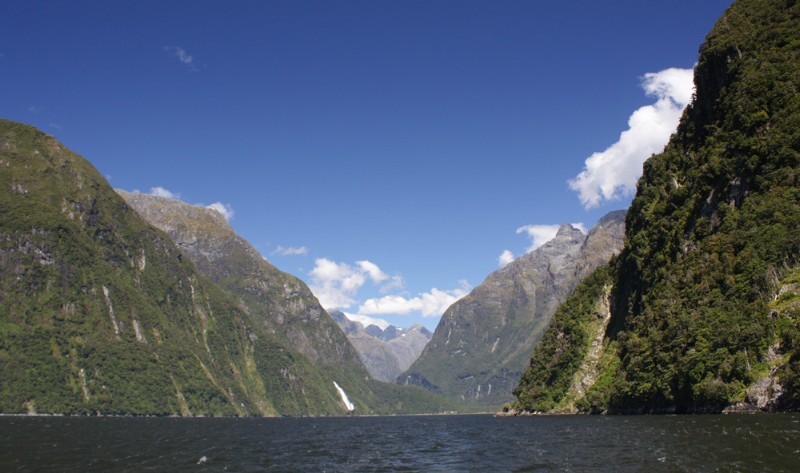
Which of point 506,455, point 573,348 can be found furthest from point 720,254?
point 506,455

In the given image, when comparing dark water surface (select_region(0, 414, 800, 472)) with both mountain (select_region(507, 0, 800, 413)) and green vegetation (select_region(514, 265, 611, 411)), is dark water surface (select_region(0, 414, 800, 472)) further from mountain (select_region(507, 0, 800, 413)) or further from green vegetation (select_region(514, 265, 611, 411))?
green vegetation (select_region(514, 265, 611, 411))

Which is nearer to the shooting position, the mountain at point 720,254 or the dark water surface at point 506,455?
the dark water surface at point 506,455

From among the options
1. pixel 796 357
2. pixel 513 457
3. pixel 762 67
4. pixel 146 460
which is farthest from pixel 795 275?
pixel 146 460

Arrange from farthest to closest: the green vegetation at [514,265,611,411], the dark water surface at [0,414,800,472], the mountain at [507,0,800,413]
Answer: the green vegetation at [514,265,611,411], the mountain at [507,0,800,413], the dark water surface at [0,414,800,472]

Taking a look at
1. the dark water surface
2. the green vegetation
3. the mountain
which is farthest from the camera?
the green vegetation

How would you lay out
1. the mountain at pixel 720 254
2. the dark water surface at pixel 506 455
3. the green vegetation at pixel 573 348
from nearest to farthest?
the dark water surface at pixel 506 455 < the mountain at pixel 720 254 < the green vegetation at pixel 573 348

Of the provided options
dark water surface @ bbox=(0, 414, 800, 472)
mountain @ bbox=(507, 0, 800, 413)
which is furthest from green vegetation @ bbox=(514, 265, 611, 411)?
dark water surface @ bbox=(0, 414, 800, 472)

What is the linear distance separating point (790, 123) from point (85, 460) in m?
127

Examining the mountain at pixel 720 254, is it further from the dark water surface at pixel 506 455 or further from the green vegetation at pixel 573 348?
the dark water surface at pixel 506 455

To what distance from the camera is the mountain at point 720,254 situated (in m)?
94.6

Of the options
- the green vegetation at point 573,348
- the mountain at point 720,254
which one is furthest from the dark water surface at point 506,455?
the green vegetation at point 573,348

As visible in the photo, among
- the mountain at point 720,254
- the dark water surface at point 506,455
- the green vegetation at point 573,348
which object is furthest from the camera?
the green vegetation at point 573,348

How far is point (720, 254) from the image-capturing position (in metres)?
117

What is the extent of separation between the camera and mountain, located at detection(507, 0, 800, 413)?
9462 centimetres
